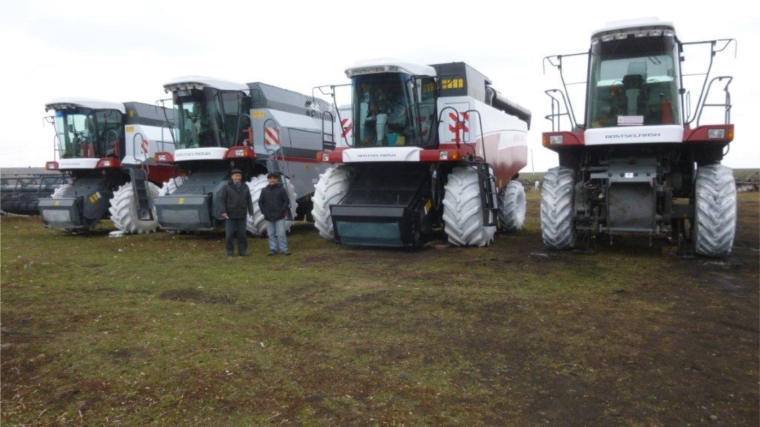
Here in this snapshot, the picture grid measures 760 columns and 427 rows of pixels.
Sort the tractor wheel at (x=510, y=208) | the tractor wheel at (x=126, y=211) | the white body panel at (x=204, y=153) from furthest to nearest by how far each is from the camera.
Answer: the tractor wheel at (x=126, y=211) → the tractor wheel at (x=510, y=208) → the white body panel at (x=204, y=153)

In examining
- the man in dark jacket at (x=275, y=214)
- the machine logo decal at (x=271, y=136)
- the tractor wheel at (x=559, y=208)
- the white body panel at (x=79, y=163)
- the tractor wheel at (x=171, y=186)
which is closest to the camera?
the tractor wheel at (x=559, y=208)

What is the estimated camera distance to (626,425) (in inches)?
131

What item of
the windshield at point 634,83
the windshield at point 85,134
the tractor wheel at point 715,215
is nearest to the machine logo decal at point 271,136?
the windshield at point 85,134

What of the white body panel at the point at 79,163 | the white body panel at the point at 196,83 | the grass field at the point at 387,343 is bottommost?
the grass field at the point at 387,343

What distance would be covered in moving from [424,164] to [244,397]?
22.7 ft

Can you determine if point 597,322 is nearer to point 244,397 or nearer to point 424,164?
point 244,397

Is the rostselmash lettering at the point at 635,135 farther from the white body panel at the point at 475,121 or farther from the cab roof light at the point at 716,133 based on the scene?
the white body panel at the point at 475,121

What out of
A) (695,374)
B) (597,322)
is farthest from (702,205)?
(695,374)

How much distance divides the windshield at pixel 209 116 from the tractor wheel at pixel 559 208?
675 cm

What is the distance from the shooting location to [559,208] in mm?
8680

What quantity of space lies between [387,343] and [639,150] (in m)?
5.80

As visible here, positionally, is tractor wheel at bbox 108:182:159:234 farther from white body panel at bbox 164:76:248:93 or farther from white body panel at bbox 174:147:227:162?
white body panel at bbox 164:76:248:93

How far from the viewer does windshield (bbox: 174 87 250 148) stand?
12047mm

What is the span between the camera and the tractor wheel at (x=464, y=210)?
947 cm
